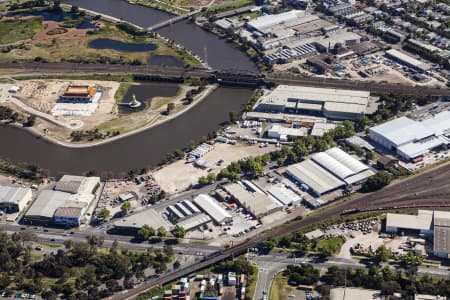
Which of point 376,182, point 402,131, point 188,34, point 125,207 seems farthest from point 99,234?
point 188,34

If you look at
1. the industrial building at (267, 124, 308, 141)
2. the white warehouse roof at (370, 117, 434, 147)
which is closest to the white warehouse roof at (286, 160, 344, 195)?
the industrial building at (267, 124, 308, 141)

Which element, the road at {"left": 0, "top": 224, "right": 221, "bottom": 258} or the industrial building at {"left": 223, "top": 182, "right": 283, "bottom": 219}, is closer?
the road at {"left": 0, "top": 224, "right": 221, "bottom": 258}

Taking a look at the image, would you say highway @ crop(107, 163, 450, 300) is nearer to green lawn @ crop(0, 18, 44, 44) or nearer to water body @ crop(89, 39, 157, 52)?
water body @ crop(89, 39, 157, 52)

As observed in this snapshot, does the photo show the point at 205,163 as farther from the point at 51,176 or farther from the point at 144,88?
the point at 144,88

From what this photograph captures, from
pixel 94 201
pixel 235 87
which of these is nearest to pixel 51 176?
Answer: pixel 94 201

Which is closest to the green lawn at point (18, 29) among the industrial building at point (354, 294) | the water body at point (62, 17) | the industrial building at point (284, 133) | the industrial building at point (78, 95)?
the water body at point (62, 17)
